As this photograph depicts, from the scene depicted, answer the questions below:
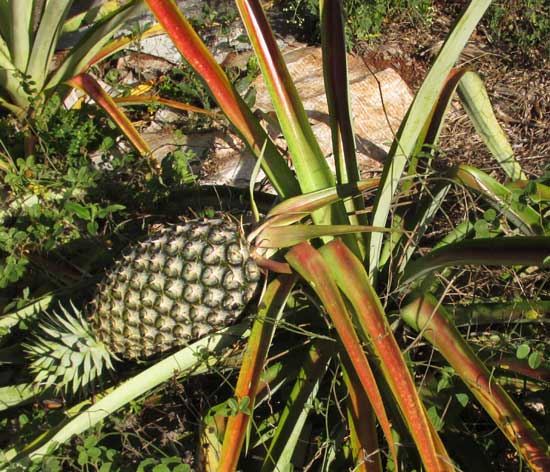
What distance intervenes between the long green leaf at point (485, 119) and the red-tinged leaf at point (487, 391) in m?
0.81

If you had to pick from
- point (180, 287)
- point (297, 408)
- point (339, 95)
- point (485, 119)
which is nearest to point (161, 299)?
point (180, 287)

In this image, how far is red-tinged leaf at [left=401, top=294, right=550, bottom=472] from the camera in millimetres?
1833

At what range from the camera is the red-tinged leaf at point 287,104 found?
81.5 inches

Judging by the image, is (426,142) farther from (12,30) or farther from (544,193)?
(12,30)

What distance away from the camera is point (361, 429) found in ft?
6.39

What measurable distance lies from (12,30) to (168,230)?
5.65ft

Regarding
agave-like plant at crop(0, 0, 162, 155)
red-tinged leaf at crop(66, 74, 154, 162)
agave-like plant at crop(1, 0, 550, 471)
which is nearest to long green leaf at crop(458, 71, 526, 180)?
agave-like plant at crop(1, 0, 550, 471)

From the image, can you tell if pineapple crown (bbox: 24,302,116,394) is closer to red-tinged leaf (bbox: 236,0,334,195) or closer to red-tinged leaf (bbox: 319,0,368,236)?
red-tinged leaf (bbox: 236,0,334,195)

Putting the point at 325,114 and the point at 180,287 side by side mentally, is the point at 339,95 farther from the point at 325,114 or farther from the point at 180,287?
the point at 325,114

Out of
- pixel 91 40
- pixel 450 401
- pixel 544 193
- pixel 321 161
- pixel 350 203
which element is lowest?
pixel 450 401

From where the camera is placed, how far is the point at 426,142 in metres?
2.40

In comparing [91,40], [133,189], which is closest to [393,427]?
[133,189]

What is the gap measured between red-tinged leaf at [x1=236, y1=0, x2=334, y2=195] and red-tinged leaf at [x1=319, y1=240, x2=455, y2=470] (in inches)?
12.7

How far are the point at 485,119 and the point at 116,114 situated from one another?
1.54 metres
